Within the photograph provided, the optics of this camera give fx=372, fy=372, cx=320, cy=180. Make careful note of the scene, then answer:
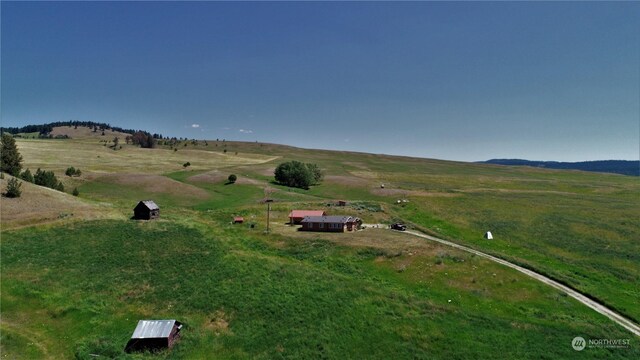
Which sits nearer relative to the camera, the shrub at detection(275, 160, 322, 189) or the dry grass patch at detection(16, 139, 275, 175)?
the dry grass patch at detection(16, 139, 275, 175)

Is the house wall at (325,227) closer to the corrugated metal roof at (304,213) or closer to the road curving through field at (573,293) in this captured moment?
the corrugated metal roof at (304,213)

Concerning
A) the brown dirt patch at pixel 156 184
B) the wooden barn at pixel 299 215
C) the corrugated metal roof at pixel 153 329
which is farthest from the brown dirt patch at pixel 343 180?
the corrugated metal roof at pixel 153 329

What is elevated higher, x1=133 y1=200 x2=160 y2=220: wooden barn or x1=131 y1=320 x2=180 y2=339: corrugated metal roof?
x1=133 y1=200 x2=160 y2=220: wooden barn

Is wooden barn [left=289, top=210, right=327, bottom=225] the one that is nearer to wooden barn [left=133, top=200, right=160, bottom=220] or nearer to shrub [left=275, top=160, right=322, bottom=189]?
wooden barn [left=133, top=200, right=160, bottom=220]

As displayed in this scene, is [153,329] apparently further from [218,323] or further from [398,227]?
[398,227]

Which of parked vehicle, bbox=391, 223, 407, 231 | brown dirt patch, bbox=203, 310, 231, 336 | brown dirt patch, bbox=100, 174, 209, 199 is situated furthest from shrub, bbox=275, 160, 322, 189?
brown dirt patch, bbox=203, 310, 231, 336

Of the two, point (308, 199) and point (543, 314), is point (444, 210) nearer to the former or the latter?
point (308, 199)
